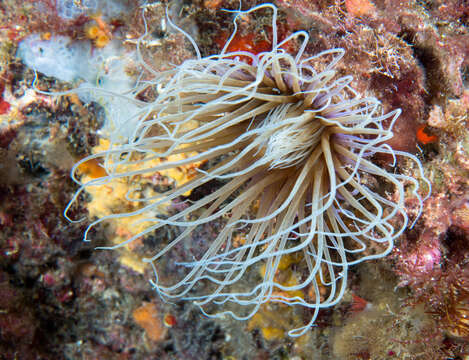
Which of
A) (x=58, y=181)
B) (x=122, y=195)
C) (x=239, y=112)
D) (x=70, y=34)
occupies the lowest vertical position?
(x=58, y=181)

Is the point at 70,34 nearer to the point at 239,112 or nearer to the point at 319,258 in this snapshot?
the point at 239,112

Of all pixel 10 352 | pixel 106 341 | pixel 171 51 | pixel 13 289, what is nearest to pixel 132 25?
pixel 171 51

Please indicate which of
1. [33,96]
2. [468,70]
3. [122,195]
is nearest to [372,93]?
[468,70]

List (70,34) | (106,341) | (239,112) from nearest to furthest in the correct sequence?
(239,112), (70,34), (106,341)

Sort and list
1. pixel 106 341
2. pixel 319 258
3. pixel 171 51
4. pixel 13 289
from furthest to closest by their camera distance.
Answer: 1. pixel 106 341
2. pixel 13 289
3. pixel 171 51
4. pixel 319 258

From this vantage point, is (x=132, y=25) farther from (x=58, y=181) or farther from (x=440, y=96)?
(x=440, y=96)

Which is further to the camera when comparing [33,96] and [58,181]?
[58,181]

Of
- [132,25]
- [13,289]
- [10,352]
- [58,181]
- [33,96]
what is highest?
[132,25]

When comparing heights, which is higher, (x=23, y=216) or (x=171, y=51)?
(x=171, y=51)

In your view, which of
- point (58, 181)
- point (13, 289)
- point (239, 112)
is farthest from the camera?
point (13, 289)
